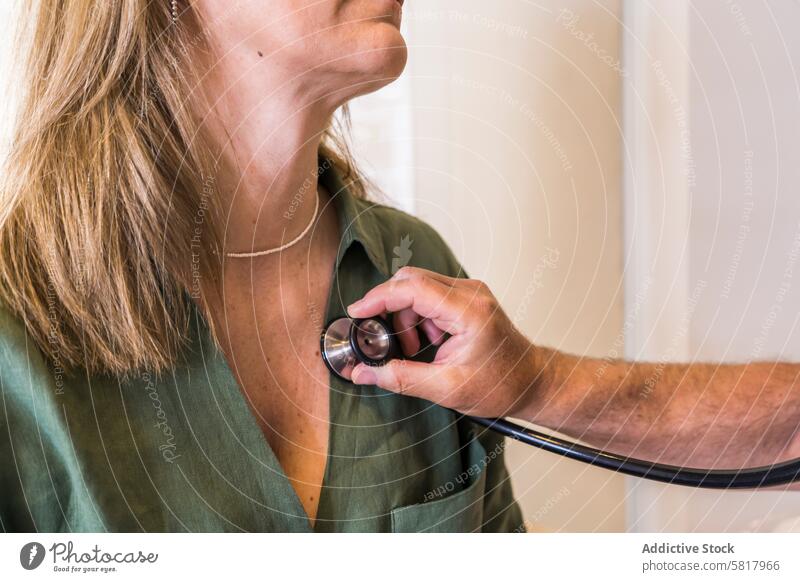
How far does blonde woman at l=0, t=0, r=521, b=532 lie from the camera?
0.44 metres

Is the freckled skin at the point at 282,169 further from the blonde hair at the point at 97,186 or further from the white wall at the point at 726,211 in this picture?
the white wall at the point at 726,211

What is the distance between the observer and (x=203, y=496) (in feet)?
1.55

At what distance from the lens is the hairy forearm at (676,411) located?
0.54 m

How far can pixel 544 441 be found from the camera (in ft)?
1.75

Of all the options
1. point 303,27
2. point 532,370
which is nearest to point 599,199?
point 532,370

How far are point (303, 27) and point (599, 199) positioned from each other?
25cm

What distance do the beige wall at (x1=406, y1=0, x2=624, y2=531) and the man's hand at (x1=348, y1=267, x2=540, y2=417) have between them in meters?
0.06

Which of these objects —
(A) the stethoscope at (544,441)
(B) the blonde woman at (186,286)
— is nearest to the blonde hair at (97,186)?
(B) the blonde woman at (186,286)

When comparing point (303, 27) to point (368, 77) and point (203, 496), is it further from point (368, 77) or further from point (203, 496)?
point (203, 496)

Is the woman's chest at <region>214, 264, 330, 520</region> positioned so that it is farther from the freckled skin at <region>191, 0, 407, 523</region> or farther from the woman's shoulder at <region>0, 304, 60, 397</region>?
the woman's shoulder at <region>0, 304, 60, 397</region>

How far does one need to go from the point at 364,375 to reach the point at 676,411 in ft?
0.75

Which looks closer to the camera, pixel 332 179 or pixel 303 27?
pixel 303 27

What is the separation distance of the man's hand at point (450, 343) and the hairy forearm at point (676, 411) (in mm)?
34

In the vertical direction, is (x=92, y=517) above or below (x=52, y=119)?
below
